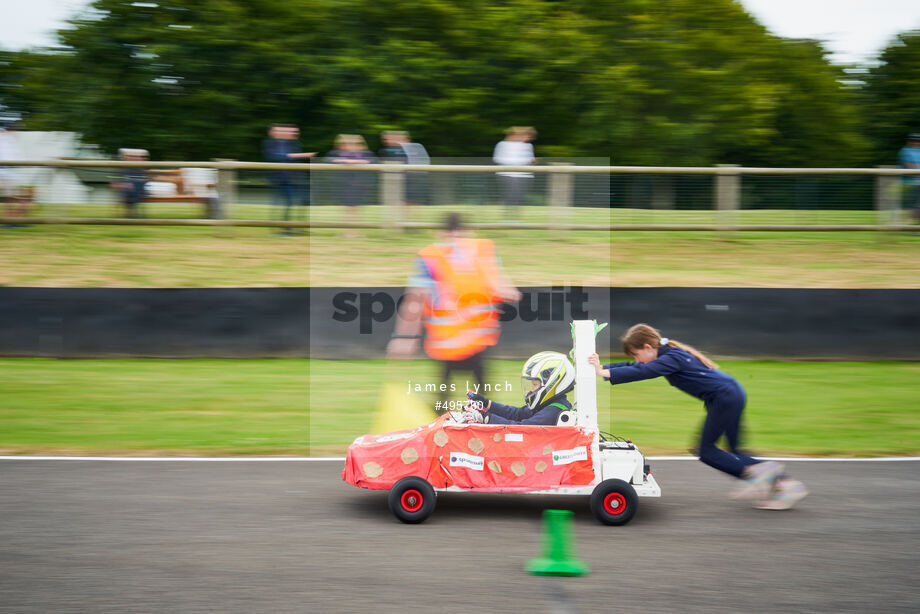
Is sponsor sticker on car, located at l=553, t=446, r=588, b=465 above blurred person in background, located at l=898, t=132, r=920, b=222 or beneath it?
beneath

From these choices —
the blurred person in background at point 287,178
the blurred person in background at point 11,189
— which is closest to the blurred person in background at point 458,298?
the blurred person in background at point 287,178

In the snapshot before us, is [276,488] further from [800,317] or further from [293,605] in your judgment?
[800,317]

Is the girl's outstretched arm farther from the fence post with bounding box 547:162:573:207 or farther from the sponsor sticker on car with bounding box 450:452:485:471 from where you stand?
the fence post with bounding box 547:162:573:207

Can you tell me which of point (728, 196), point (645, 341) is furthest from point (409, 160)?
point (645, 341)

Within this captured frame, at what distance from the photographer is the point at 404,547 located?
5777mm

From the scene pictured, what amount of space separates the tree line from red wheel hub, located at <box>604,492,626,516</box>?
15.5 meters

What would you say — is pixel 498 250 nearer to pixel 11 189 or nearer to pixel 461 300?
pixel 461 300

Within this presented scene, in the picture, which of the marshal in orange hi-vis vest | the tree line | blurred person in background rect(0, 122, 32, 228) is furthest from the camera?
the tree line

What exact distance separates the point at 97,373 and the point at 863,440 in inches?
334

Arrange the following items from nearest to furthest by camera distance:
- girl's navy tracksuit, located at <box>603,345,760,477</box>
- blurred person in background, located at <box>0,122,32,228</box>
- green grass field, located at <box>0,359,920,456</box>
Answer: girl's navy tracksuit, located at <box>603,345,760,477</box> < green grass field, located at <box>0,359,920,456</box> < blurred person in background, located at <box>0,122,32,228</box>

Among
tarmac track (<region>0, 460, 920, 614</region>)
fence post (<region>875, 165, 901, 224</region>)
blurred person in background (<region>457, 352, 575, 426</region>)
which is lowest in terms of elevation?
tarmac track (<region>0, 460, 920, 614</region>)

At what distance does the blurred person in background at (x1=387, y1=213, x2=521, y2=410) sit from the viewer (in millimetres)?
7703

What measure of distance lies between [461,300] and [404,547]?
2.52m

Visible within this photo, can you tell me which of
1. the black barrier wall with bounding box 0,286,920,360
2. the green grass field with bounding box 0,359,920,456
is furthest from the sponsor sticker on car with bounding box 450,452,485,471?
the black barrier wall with bounding box 0,286,920,360
